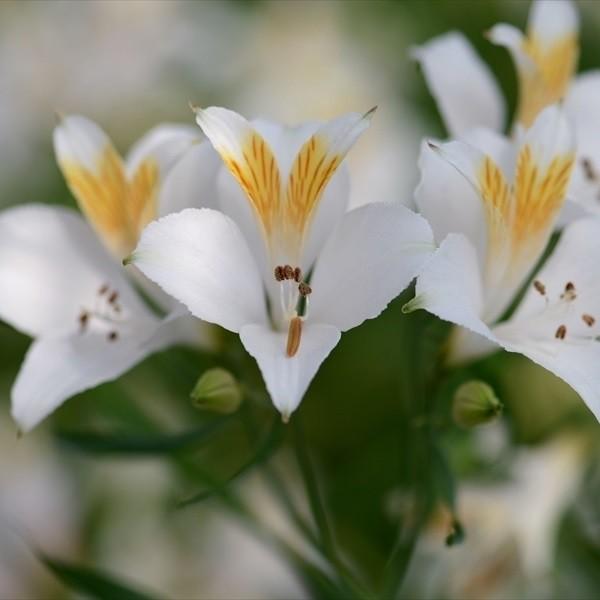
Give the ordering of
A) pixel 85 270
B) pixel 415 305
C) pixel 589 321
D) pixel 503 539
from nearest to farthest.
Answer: pixel 415 305 < pixel 589 321 < pixel 85 270 < pixel 503 539

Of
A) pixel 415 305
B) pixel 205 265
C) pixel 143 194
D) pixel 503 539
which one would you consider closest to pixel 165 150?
pixel 143 194

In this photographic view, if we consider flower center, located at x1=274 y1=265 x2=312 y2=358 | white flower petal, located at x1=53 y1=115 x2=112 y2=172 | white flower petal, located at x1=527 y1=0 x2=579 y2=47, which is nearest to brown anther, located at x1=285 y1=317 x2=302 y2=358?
flower center, located at x1=274 y1=265 x2=312 y2=358

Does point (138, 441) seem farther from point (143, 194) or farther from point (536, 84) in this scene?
point (536, 84)

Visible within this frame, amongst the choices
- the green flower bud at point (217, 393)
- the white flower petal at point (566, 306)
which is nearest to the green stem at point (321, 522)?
the green flower bud at point (217, 393)

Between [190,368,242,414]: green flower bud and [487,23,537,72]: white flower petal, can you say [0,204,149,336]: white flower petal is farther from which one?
[487,23,537,72]: white flower petal

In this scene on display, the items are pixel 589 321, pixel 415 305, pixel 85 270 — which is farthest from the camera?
pixel 85 270

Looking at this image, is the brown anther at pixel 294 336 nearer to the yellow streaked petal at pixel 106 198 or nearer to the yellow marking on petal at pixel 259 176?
the yellow marking on petal at pixel 259 176
